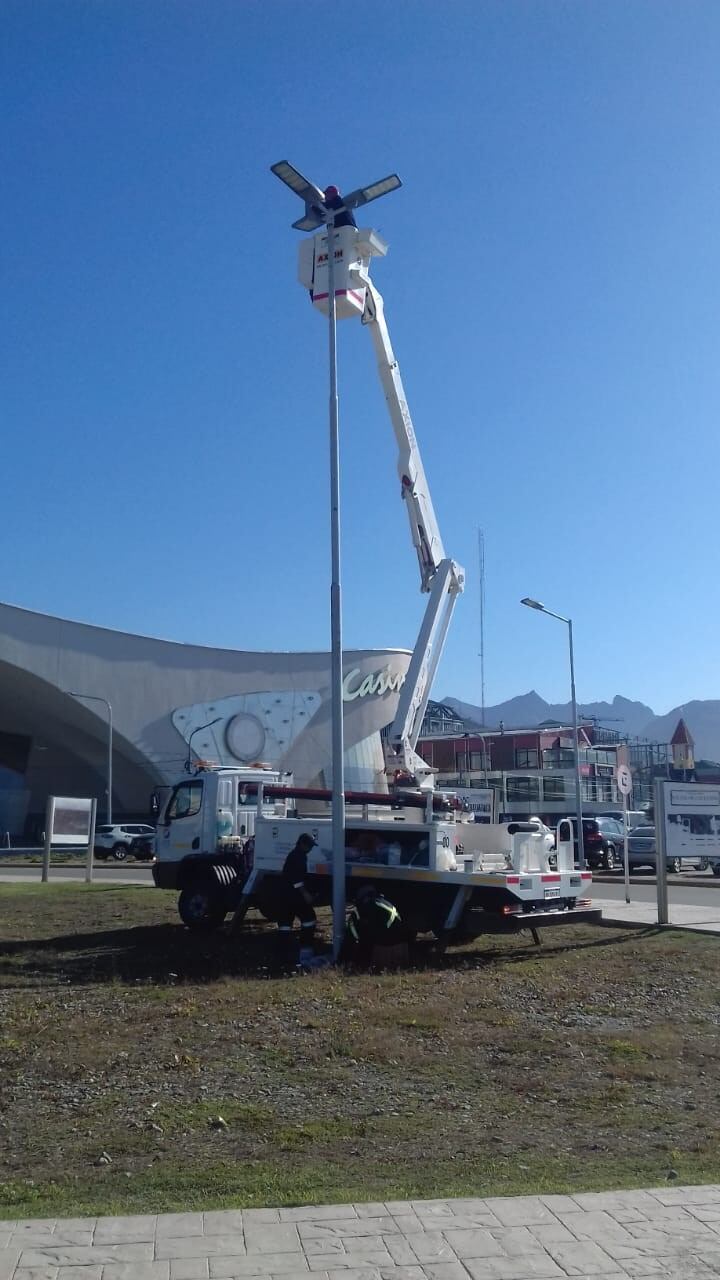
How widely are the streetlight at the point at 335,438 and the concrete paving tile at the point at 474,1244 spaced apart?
9202mm

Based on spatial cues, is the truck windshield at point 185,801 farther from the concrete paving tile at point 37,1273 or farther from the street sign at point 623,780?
the concrete paving tile at point 37,1273

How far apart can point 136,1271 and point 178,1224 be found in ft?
1.70

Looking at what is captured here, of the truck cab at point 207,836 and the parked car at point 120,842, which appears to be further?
the parked car at point 120,842

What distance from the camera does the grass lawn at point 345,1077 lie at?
5.84m

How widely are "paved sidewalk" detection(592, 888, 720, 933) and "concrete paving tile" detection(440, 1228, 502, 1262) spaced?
42.4ft

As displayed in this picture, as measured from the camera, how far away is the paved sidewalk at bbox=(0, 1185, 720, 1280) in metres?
4.49

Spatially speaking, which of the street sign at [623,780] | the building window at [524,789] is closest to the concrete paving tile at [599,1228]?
the street sign at [623,780]

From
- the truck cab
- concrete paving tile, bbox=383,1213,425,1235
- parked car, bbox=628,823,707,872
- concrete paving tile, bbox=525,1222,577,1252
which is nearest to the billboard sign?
the truck cab

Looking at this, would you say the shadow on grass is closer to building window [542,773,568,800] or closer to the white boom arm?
the white boom arm

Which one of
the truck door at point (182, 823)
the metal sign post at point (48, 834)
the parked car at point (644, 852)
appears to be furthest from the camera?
the parked car at point (644, 852)

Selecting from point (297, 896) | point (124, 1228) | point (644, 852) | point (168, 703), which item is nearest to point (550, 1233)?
point (124, 1228)

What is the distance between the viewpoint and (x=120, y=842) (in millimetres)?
48844

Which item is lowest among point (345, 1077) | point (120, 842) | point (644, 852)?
point (345, 1077)

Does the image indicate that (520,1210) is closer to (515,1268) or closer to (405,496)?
(515,1268)
